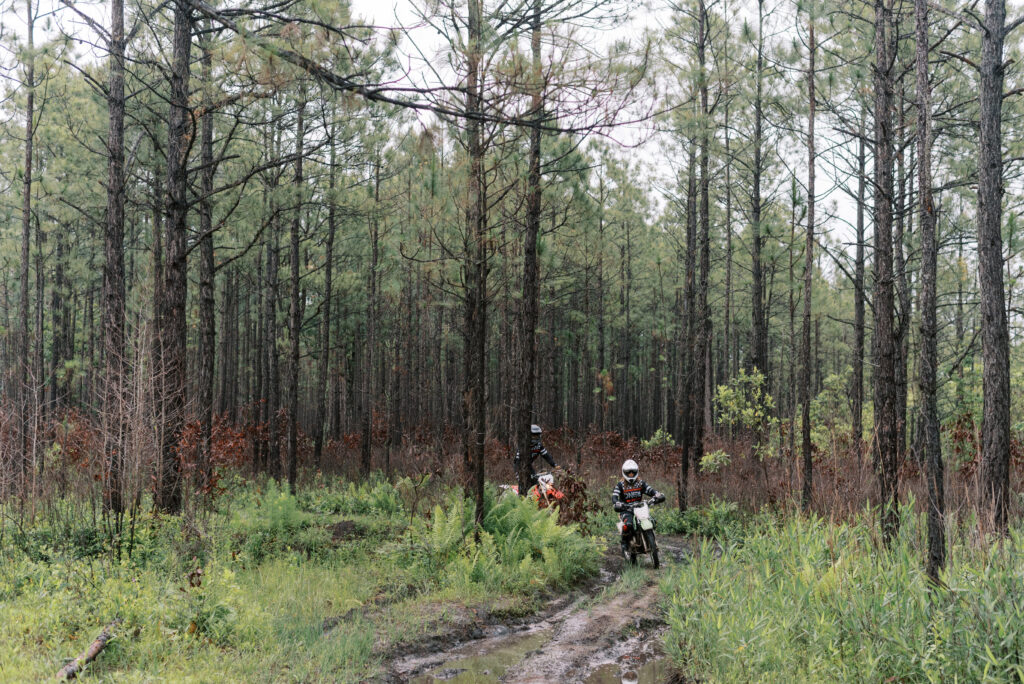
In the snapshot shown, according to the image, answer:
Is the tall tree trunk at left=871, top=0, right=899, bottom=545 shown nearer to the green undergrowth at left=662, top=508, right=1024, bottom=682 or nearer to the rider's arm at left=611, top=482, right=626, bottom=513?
the green undergrowth at left=662, top=508, right=1024, bottom=682

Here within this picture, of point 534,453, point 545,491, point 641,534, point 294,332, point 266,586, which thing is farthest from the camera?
point 294,332

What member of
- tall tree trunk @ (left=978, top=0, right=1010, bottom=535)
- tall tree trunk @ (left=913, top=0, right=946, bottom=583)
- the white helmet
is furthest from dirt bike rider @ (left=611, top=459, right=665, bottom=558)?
tall tree trunk @ (left=913, top=0, right=946, bottom=583)

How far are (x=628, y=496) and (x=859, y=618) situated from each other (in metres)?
5.10

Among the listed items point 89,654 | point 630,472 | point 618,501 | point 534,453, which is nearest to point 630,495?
point 618,501

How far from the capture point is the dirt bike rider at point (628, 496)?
32.1ft

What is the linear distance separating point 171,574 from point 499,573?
3.62m

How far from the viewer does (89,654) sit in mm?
4730

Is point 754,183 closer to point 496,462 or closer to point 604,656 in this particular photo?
point 496,462

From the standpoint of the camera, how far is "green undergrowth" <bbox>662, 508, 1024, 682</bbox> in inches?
167

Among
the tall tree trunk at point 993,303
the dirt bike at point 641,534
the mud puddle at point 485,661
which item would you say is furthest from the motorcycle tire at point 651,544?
the tall tree trunk at point 993,303

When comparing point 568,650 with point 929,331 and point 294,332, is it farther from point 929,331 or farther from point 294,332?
point 294,332

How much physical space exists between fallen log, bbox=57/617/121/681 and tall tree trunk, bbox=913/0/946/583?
6123 mm

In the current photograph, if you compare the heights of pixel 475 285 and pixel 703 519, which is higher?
pixel 475 285

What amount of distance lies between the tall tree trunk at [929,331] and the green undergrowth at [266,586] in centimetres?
427
